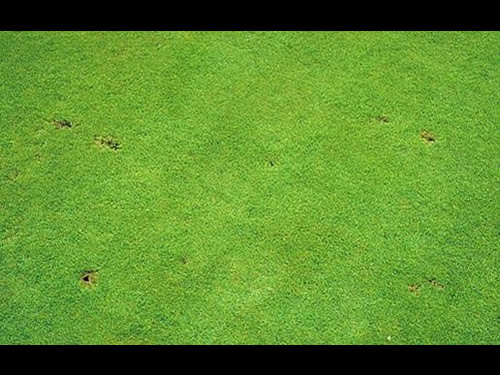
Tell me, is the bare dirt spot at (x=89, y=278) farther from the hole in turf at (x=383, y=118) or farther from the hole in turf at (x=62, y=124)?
the hole in turf at (x=383, y=118)

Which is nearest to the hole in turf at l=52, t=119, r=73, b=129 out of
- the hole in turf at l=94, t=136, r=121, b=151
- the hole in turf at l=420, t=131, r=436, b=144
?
the hole in turf at l=94, t=136, r=121, b=151

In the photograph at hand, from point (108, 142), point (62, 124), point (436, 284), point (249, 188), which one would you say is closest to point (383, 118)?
point (249, 188)

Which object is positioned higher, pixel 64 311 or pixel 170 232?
pixel 170 232

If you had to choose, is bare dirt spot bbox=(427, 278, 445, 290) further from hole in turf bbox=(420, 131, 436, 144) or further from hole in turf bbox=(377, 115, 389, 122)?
hole in turf bbox=(377, 115, 389, 122)

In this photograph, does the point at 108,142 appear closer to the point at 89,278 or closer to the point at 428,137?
the point at 89,278

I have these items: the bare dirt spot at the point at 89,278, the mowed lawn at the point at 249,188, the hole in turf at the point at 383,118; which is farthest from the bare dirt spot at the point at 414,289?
the bare dirt spot at the point at 89,278
